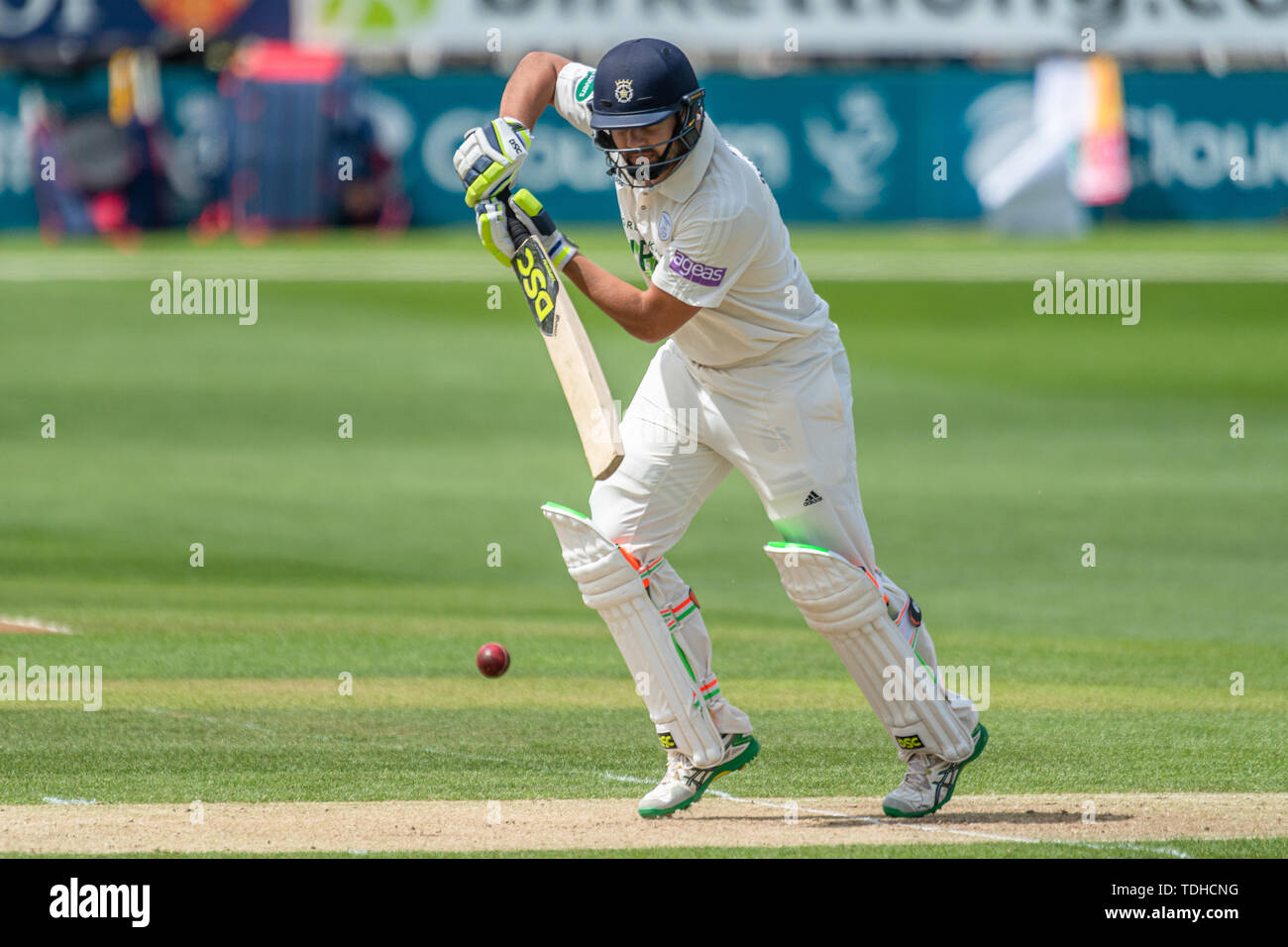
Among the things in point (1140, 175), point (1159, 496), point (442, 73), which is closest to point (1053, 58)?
point (1140, 175)

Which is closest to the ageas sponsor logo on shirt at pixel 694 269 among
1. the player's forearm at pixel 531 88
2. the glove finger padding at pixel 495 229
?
the glove finger padding at pixel 495 229

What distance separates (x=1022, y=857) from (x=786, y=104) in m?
20.7

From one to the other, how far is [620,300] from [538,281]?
36cm

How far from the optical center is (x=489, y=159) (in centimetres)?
584

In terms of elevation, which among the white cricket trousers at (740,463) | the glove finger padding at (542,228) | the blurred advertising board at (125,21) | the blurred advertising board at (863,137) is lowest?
the white cricket trousers at (740,463)

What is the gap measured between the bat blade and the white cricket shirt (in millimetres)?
293

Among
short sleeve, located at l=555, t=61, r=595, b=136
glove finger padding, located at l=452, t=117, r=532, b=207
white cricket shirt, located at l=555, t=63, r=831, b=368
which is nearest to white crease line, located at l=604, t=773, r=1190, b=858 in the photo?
white cricket shirt, located at l=555, t=63, r=831, b=368

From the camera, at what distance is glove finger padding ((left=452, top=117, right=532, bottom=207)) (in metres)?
5.83

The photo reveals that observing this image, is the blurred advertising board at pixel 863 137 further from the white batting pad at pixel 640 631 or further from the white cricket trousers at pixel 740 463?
the white batting pad at pixel 640 631

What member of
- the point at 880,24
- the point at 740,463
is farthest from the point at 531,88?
the point at 880,24

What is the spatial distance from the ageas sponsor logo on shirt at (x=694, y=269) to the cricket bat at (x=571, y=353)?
418 millimetres

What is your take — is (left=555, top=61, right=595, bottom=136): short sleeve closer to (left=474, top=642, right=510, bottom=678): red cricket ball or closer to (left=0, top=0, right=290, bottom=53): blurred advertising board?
(left=474, top=642, right=510, bottom=678): red cricket ball

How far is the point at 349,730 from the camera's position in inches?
295

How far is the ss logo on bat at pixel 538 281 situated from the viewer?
5973 millimetres
